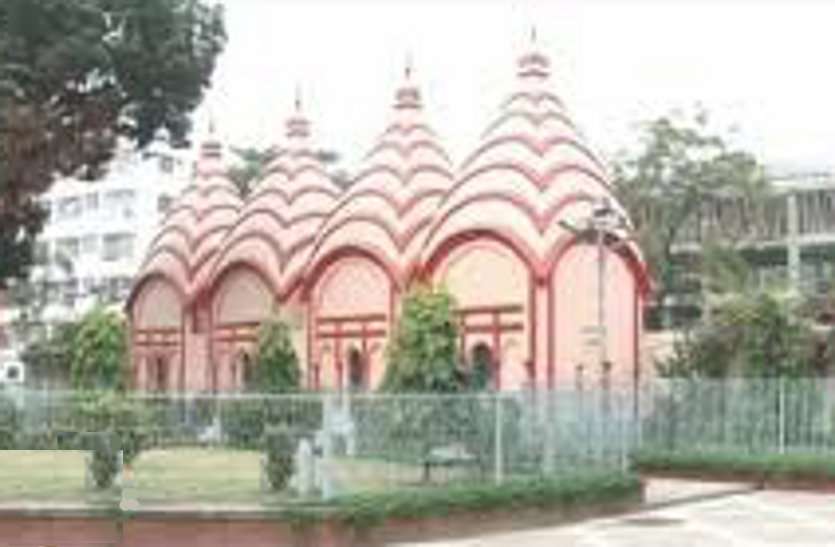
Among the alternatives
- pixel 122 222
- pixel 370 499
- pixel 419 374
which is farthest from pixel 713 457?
pixel 122 222

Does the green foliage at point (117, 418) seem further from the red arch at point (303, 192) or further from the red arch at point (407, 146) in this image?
the red arch at point (303, 192)

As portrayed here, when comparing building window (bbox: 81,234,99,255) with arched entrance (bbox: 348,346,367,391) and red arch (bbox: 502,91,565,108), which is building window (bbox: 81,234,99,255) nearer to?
arched entrance (bbox: 348,346,367,391)

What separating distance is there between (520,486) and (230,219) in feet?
78.8

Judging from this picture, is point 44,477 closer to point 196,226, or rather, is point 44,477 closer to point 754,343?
point 754,343

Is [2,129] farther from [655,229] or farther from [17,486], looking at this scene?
[655,229]

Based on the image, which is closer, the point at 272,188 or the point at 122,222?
the point at 272,188

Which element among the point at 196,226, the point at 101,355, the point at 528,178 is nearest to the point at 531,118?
the point at 528,178

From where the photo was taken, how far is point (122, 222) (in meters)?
82.4

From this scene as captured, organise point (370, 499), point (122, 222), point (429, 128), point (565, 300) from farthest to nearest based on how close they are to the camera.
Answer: point (122, 222)
point (429, 128)
point (565, 300)
point (370, 499)

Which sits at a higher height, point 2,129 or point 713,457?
point 2,129

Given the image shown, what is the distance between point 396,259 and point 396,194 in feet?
5.94

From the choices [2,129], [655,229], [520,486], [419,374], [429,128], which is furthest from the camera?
[655,229]

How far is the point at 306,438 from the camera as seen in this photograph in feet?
68.4

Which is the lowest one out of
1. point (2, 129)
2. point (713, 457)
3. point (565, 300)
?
point (713, 457)
